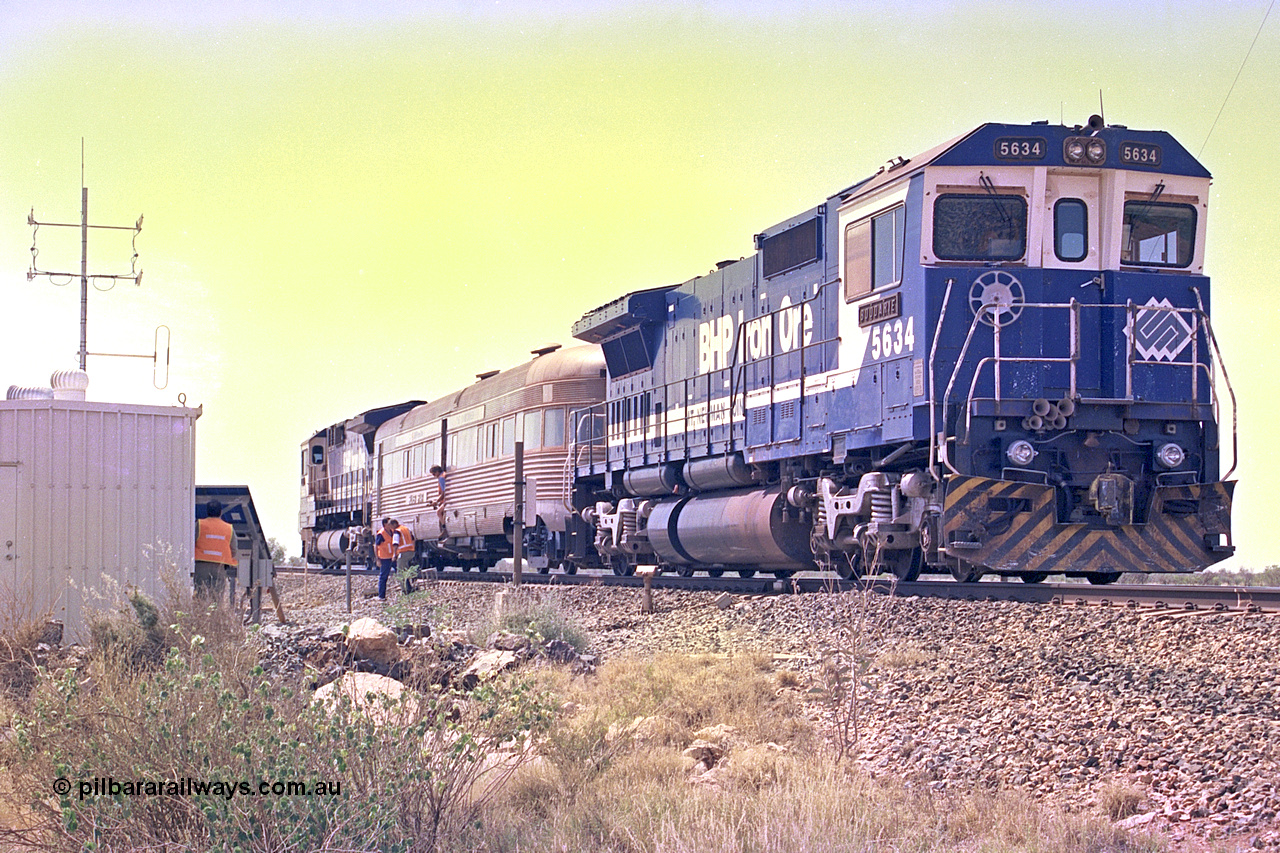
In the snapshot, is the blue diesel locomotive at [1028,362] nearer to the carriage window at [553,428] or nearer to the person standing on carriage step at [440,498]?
the carriage window at [553,428]

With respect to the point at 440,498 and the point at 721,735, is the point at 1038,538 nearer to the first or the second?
the point at 721,735

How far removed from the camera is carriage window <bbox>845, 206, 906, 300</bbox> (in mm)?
13148

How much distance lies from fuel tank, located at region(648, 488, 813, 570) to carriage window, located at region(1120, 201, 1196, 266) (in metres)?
4.91

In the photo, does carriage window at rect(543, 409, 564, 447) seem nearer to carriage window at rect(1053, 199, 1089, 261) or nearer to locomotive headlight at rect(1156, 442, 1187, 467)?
carriage window at rect(1053, 199, 1089, 261)

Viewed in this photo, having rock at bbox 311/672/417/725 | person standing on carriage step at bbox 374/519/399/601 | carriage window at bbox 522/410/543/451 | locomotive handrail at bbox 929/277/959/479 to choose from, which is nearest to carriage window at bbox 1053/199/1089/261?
locomotive handrail at bbox 929/277/959/479

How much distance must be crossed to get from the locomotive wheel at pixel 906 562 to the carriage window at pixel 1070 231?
136 inches

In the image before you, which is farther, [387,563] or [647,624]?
[387,563]

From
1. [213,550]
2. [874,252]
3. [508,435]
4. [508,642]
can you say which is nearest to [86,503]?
[213,550]

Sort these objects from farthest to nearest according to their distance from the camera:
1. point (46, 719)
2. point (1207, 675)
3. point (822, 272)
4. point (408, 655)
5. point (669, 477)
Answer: point (669, 477)
point (822, 272)
point (408, 655)
point (1207, 675)
point (46, 719)

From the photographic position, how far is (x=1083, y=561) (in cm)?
1196

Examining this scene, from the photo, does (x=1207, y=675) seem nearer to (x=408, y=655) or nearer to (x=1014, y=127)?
(x=408, y=655)

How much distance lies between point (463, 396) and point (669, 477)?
35.0ft

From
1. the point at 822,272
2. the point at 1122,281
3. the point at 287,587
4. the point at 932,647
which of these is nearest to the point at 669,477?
the point at 822,272

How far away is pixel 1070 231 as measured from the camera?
41.8ft
